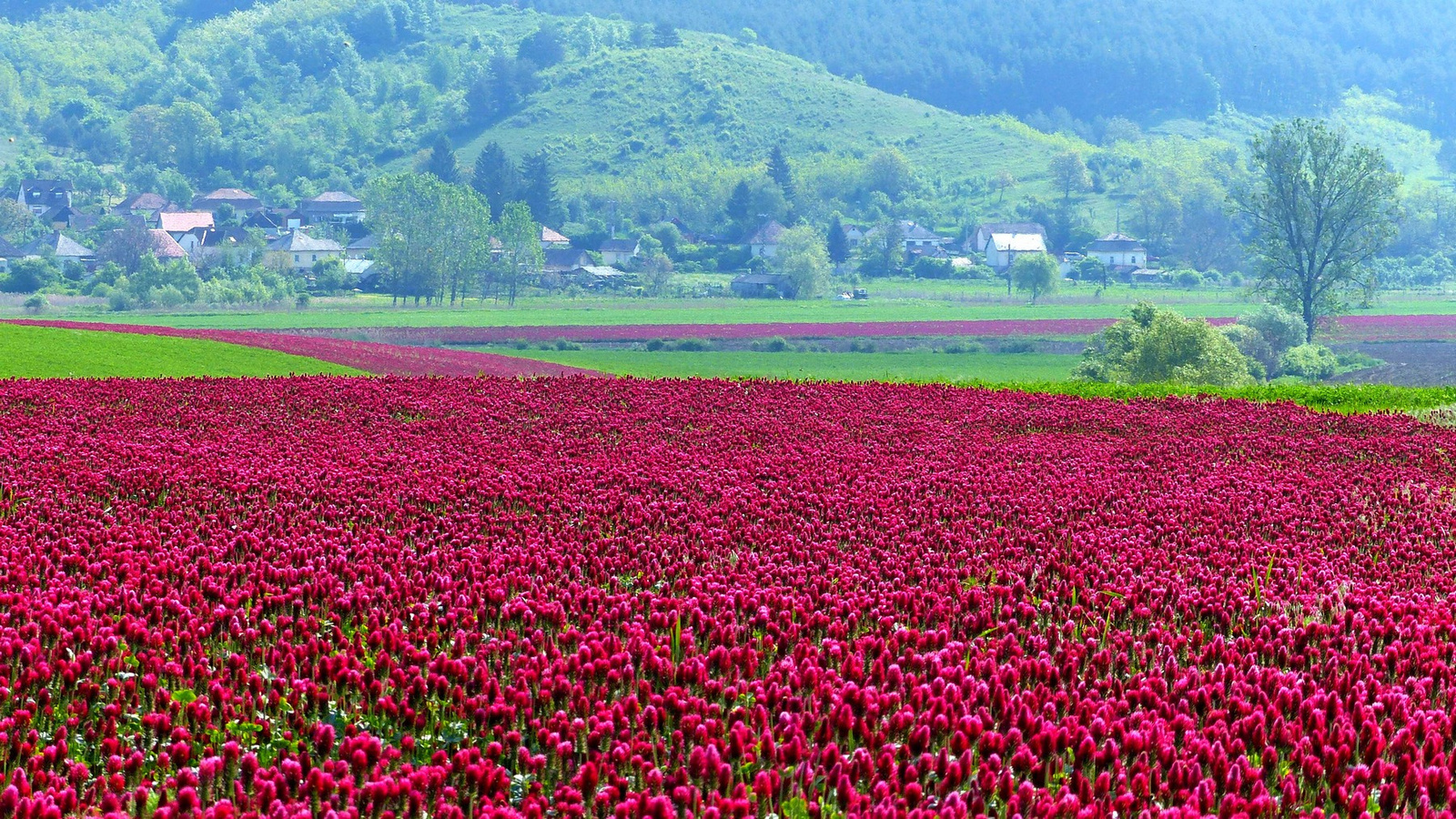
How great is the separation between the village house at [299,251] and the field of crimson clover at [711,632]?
483 feet

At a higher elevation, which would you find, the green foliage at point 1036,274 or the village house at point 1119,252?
the village house at point 1119,252

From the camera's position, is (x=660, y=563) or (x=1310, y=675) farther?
(x=660, y=563)

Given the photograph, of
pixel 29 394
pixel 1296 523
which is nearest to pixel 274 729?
pixel 1296 523

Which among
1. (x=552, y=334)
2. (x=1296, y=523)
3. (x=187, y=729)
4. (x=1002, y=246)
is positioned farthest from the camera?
(x=1002, y=246)

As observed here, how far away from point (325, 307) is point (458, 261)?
65.9 feet

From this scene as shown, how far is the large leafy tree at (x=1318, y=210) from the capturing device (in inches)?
3349

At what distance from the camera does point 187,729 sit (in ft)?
24.6

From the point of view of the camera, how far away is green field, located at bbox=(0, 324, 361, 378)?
36.1 metres

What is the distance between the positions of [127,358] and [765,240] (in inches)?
6100

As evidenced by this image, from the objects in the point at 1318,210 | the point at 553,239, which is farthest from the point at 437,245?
the point at 1318,210

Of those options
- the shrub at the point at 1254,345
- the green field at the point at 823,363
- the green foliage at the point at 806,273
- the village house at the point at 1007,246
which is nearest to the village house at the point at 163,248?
the green foliage at the point at 806,273

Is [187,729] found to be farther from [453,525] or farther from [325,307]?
[325,307]

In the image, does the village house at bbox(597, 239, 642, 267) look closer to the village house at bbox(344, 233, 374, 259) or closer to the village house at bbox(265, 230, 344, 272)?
the village house at bbox(344, 233, 374, 259)

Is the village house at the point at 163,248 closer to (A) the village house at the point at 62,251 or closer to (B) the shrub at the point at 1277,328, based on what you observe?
(A) the village house at the point at 62,251
